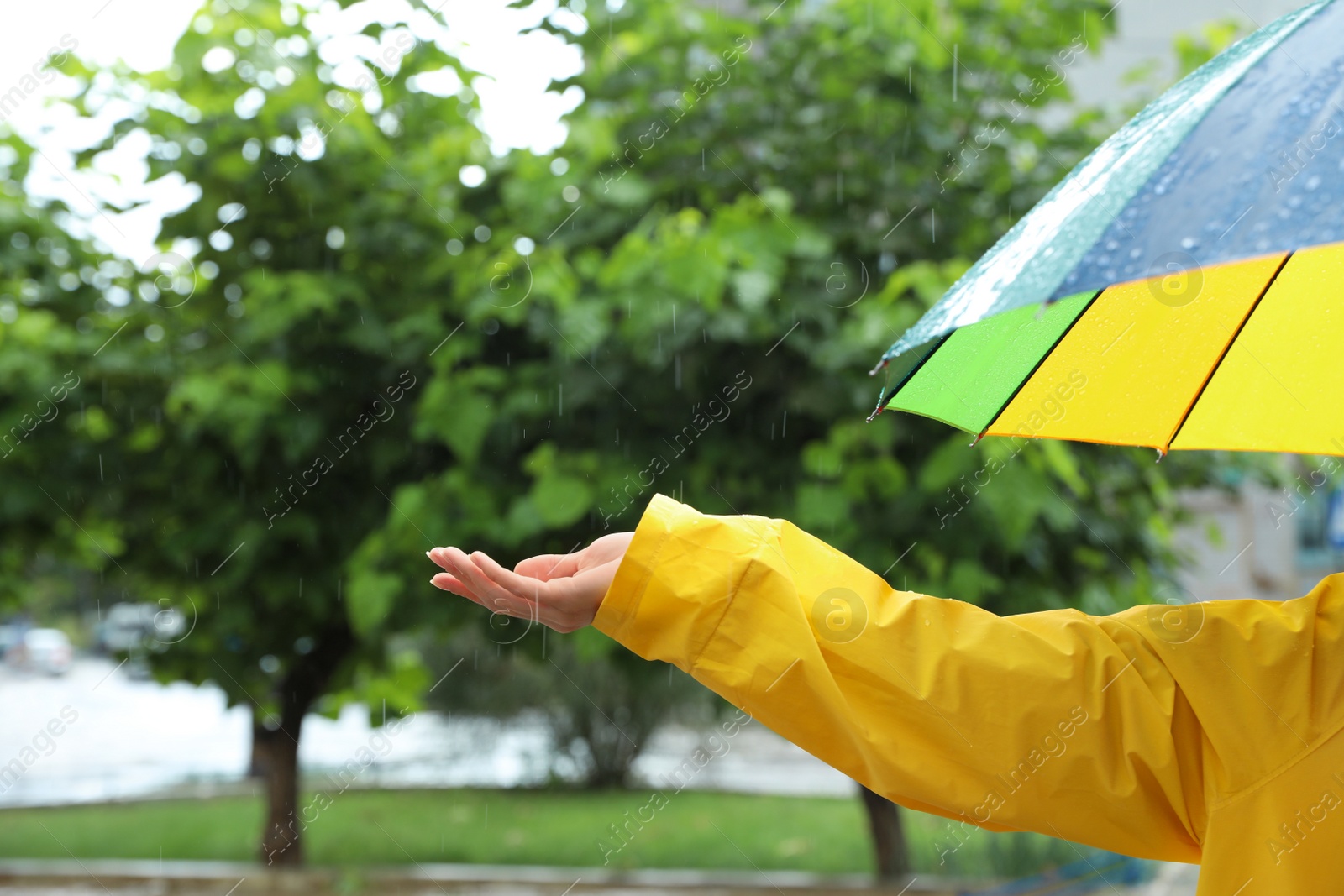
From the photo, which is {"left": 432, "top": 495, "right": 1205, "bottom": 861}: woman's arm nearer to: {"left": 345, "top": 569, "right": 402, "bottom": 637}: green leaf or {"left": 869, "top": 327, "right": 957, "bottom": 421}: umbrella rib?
{"left": 869, "top": 327, "right": 957, "bottom": 421}: umbrella rib

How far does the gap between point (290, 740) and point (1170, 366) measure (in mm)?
5790

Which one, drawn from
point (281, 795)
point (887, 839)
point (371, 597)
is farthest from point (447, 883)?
point (371, 597)

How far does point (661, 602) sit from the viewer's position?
50.7 inches

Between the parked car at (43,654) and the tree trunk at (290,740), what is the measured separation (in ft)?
88.7

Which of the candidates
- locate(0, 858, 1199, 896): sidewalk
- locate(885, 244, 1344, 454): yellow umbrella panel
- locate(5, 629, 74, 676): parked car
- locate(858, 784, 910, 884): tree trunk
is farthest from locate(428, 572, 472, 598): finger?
locate(5, 629, 74, 676): parked car

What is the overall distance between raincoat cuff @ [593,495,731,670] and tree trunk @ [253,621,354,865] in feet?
15.4

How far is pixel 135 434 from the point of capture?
508 centimetres

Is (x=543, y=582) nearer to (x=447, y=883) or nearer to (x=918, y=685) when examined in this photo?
(x=918, y=685)

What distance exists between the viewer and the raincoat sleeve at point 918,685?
4.21 feet

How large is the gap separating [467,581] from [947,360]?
2.62 feet

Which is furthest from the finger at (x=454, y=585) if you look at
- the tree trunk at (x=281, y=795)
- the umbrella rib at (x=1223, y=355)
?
the tree trunk at (x=281, y=795)

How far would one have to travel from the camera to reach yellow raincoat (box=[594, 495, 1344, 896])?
50.1 inches

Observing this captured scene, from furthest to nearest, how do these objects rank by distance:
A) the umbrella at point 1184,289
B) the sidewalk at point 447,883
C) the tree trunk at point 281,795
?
the tree trunk at point 281,795
the sidewalk at point 447,883
the umbrella at point 1184,289

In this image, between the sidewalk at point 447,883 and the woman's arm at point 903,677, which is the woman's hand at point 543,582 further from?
the sidewalk at point 447,883
